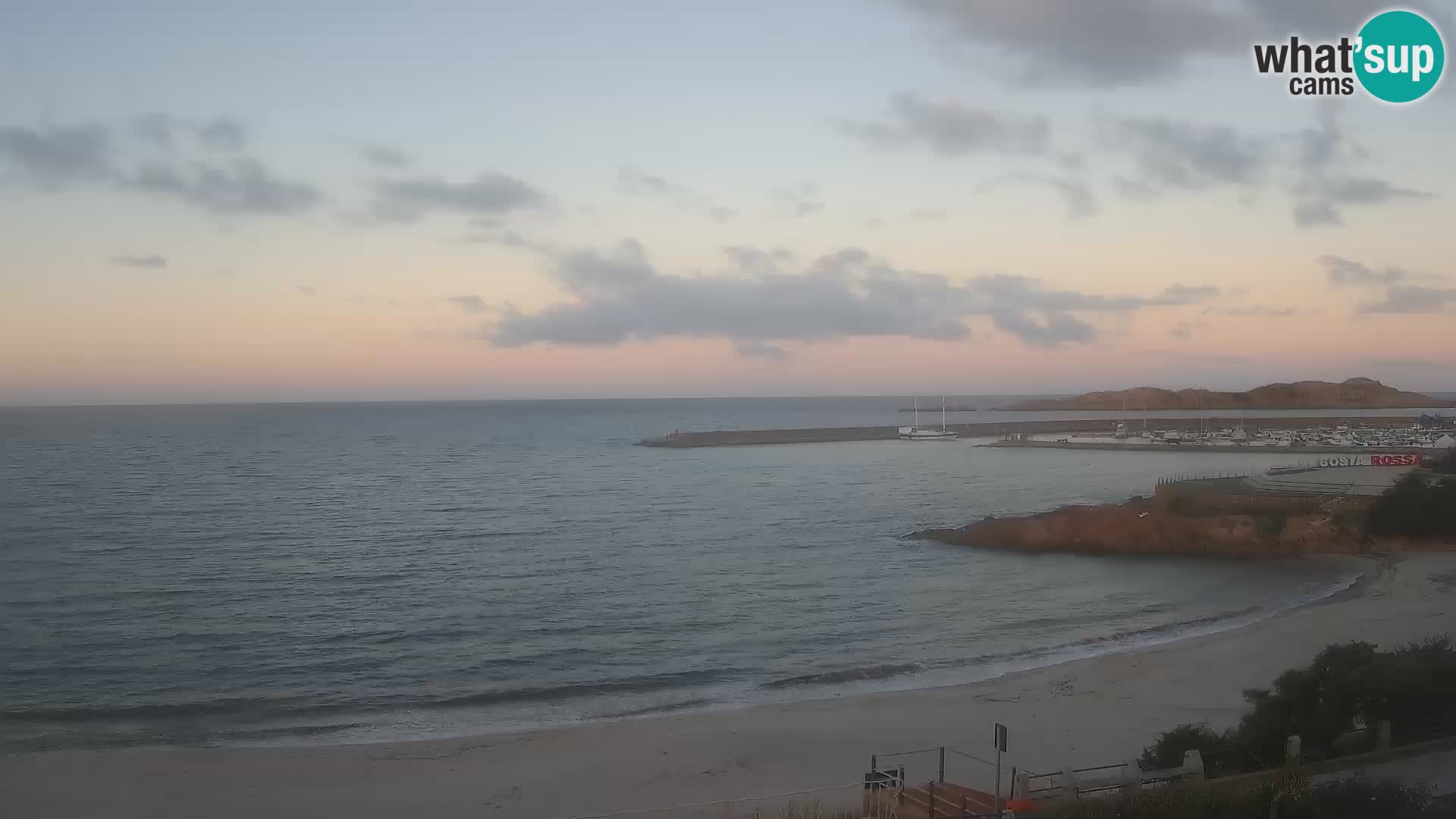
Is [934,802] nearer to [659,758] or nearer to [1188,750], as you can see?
[1188,750]

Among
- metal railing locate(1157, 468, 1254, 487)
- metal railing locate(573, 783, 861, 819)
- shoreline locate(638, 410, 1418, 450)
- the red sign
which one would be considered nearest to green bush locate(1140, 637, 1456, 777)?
metal railing locate(573, 783, 861, 819)

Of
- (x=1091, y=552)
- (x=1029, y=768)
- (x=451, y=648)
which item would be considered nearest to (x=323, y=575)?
(x=451, y=648)

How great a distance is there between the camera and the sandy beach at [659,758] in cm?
1517

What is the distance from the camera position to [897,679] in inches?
896

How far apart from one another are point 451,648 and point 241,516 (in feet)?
112

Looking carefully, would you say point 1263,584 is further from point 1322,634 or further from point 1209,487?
point 1209,487

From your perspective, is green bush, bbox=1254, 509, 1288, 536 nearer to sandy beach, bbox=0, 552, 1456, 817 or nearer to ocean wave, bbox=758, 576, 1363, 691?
ocean wave, bbox=758, 576, 1363, 691

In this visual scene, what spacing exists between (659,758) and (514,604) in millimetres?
15344

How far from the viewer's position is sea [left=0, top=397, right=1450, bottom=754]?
2095 centimetres

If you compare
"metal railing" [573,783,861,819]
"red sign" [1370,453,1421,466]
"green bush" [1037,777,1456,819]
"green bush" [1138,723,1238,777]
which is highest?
"red sign" [1370,453,1421,466]

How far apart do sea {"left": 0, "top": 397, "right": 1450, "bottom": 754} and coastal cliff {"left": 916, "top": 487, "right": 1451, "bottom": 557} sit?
1688 mm

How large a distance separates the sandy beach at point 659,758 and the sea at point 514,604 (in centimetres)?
127

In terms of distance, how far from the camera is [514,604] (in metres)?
31.2

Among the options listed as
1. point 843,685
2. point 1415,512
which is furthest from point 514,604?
point 1415,512
